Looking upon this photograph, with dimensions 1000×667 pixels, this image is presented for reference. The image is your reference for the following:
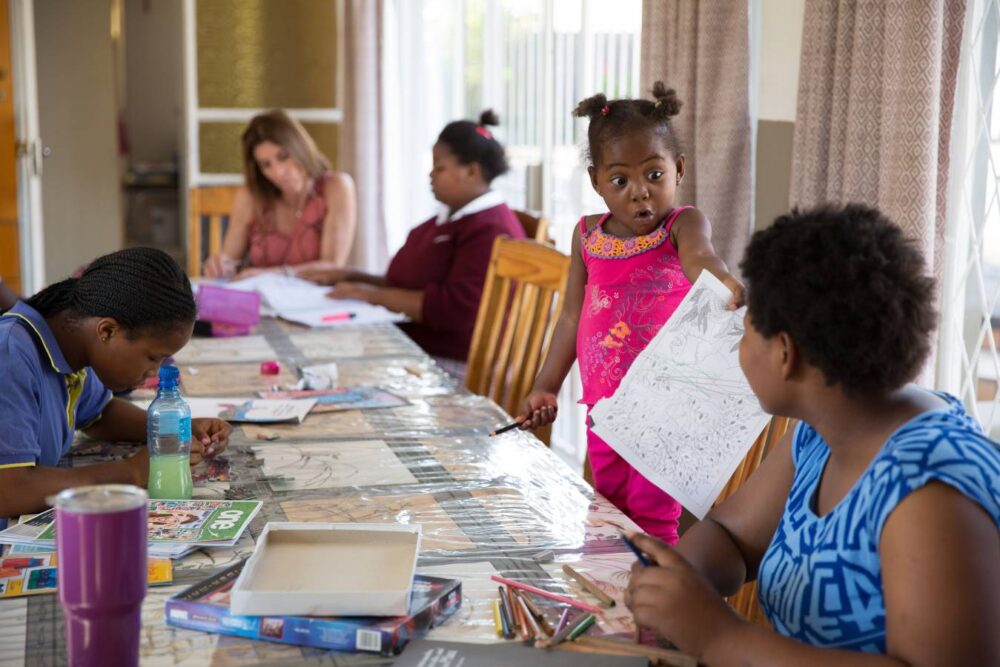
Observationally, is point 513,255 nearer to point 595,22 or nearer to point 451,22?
point 595,22

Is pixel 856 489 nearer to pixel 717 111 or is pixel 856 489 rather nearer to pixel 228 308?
pixel 717 111

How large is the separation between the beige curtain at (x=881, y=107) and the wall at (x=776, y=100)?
8.4 inches

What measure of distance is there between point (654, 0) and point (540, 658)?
2031 millimetres

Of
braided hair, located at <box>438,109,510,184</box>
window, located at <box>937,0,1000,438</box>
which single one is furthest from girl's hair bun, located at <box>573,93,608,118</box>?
braided hair, located at <box>438,109,510,184</box>

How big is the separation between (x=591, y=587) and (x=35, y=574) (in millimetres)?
610

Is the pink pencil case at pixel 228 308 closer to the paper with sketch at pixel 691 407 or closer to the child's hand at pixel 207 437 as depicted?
the child's hand at pixel 207 437

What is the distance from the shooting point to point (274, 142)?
11.9 ft

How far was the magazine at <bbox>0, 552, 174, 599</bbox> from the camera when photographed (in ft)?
3.79

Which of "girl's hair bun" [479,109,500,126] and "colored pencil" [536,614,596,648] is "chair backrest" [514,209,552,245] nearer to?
"girl's hair bun" [479,109,500,126]

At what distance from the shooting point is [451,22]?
487 centimetres

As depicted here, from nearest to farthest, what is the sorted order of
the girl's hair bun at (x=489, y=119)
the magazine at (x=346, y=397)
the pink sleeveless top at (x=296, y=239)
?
1. the magazine at (x=346, y=397)
2. the girl's hair bun at (x=489, y=119)
3. the pink sleeveless top at (x=296, y=239)

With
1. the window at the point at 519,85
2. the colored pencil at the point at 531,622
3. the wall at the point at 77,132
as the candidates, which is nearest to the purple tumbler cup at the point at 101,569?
the colored pencil at the point at 531,622

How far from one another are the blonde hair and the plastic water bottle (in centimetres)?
228

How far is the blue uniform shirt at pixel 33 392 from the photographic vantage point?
1.39 m
